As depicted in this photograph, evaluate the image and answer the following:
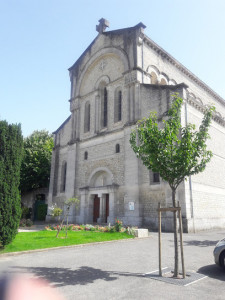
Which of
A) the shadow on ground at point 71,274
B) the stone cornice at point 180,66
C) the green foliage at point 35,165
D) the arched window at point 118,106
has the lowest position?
the shadow on ground at point 71,274

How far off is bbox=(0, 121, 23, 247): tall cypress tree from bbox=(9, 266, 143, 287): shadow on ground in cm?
237

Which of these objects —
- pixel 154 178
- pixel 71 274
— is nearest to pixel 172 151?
pixel 71 274

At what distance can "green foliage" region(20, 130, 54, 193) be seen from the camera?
29719 mm

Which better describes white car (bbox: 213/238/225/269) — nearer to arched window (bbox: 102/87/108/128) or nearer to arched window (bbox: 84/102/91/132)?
arched window (bbox: 102/87/108/128)

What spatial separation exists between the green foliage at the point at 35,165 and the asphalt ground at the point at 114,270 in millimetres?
21696

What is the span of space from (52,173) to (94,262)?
2017cm

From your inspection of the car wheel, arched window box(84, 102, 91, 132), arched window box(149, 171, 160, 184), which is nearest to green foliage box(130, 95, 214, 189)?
the car wheel

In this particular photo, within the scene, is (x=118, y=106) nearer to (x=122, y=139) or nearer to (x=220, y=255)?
(x=122, y=139)

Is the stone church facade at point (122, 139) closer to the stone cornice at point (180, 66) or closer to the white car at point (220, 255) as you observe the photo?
the stone cornice at point (180, 66)

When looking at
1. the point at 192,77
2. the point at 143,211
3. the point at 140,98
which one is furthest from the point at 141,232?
the point at 192,77

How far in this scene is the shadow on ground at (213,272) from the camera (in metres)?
6.04

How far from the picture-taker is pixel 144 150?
721 cm

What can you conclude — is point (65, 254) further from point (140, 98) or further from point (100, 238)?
point (140, 98)

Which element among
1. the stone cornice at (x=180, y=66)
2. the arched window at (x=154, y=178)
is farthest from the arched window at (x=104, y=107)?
the arched window at (x=154, y=178)
